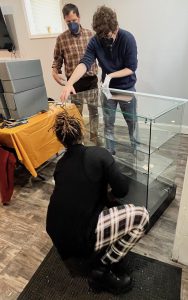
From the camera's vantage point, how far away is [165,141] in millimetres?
1571

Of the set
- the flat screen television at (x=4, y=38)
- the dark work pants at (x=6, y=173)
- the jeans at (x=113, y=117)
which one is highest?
the flat screen television at (x=4, y=38)

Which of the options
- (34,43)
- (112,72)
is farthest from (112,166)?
(34,43)

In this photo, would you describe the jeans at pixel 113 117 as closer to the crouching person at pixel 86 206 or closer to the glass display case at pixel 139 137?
the glass display case at pixel 139 137

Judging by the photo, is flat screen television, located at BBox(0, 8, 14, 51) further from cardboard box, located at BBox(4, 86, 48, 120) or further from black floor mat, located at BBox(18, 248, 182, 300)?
black floor mat, located at BBox(18, 248, 182, 300)

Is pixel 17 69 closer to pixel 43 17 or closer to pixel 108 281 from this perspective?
pixel 108 281

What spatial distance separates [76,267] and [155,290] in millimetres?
463

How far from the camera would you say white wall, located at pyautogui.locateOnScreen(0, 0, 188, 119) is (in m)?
2.60

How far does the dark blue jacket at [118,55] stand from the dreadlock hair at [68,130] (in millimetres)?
1003

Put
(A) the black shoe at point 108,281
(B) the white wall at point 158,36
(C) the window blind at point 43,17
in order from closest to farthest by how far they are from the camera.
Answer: (A) the black shoe at point 108,281 < (B) the white wall at point 158,36 < (C) the window blind at point 43,17

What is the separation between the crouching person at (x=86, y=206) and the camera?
977 millimetres

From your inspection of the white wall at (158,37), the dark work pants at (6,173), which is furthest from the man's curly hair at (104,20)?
the white wall at (158,37)

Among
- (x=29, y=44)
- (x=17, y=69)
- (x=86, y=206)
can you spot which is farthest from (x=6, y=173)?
(x=29, y=44)

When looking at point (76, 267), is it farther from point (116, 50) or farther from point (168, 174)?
point (116, 50)

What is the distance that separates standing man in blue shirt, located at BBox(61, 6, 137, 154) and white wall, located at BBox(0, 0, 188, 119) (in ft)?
3.89
